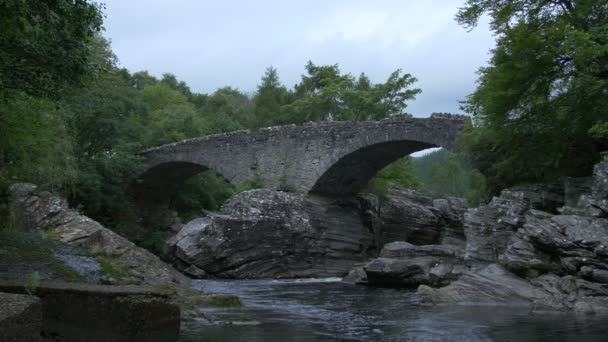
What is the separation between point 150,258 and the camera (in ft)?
44.0

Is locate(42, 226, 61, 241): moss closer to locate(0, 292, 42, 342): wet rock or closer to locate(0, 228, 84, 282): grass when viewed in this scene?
locate(0, 228, 84, 282): grass

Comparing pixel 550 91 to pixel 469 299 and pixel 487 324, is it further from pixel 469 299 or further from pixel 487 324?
pixel 487 324

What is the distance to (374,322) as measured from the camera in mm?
9445

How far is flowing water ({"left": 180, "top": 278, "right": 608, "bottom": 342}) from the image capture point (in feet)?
25.3

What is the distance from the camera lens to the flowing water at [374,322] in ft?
25.3

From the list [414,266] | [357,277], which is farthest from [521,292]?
[357,277]

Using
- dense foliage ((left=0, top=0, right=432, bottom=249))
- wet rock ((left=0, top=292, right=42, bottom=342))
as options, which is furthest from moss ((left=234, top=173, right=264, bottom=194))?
wet rock ((left=0, top=292, right=42, bottom=342))

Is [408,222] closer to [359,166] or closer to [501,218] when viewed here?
[359,166]

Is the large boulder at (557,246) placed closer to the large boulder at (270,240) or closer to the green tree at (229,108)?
the large boulder at (270,240)

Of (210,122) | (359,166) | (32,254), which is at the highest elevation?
(210,122)

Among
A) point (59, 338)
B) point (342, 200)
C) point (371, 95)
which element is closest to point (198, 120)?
point (371, 95)

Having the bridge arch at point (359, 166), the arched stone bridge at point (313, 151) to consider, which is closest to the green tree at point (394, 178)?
the bridge arch at point (359, 166)

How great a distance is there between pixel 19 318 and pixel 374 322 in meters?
6.28

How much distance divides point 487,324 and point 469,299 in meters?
2.87
